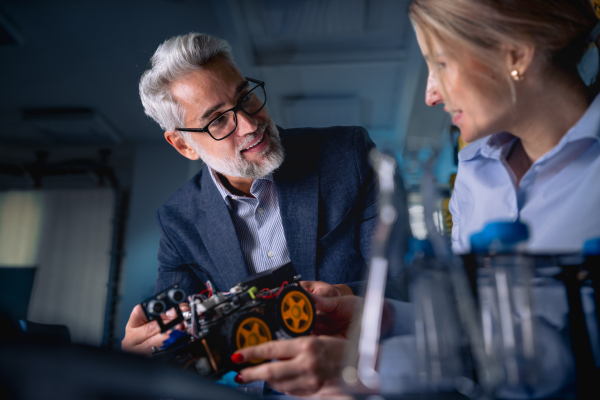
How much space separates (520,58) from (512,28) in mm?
61

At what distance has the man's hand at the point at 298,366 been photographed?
0.50 metres

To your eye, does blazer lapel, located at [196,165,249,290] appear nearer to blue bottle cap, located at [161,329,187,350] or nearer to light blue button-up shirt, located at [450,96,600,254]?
blue bottle cap, located at [161,329,187,350]

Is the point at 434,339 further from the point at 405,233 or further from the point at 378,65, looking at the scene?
the point at 378,65

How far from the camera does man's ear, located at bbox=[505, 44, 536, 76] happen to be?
0.74 metres

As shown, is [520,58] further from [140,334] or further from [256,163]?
[140,334]

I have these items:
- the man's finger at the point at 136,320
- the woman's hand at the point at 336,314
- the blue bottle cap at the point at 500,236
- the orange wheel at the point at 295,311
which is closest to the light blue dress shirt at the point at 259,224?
the man's finger at the point at 136,320

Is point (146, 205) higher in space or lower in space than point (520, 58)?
higher

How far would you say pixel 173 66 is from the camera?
1408 millimetres

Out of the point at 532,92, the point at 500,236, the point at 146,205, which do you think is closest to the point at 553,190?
the point at 532,92

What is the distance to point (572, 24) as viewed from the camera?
2.46ft

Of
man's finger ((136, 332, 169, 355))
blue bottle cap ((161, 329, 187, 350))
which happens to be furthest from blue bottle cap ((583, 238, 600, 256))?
man's finger ((136, 332, 169, 355))

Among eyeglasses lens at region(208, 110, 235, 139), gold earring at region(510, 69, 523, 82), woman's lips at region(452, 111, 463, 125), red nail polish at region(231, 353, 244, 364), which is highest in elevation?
eyeglasses lens at region(208, 110, 235, 139)

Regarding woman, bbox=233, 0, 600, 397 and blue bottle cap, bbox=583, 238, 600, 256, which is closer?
blue bottle cap, bbox=583, 238, 600, 256

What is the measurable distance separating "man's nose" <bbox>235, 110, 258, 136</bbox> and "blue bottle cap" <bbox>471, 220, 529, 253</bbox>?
1.06 m
